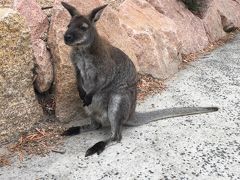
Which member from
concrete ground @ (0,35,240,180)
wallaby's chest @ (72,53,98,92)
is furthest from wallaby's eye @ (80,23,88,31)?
concrete ground @ (0,35,240,180)

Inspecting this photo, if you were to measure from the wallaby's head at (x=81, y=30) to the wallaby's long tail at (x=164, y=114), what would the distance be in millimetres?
1165

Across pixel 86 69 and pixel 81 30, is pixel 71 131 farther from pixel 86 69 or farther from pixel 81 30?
pixel 81 30

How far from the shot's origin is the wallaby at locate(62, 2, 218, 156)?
503cm

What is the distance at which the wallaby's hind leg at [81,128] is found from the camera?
536 cm

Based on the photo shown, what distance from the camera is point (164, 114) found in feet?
18.5

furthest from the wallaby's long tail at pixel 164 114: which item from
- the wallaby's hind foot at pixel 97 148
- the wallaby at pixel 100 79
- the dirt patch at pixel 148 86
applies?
the dirt patch at pixel 148 86

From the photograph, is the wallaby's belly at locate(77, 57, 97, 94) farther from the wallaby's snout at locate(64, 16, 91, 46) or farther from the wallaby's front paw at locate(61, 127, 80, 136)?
the wallaby's front paw at locate(61, 127, 80, 136)

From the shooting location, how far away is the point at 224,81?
6828mm

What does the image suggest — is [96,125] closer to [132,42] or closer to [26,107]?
[26,107]

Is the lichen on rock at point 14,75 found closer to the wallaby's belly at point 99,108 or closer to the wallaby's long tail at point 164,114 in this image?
the wallaby's belly at point 99,108

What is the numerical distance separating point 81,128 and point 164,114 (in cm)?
108

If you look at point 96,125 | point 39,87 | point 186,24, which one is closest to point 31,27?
point 39,87

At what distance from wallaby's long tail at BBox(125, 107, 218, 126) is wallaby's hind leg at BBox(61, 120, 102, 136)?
0.40 m

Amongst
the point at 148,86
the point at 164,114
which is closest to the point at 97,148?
the point at 164,114
